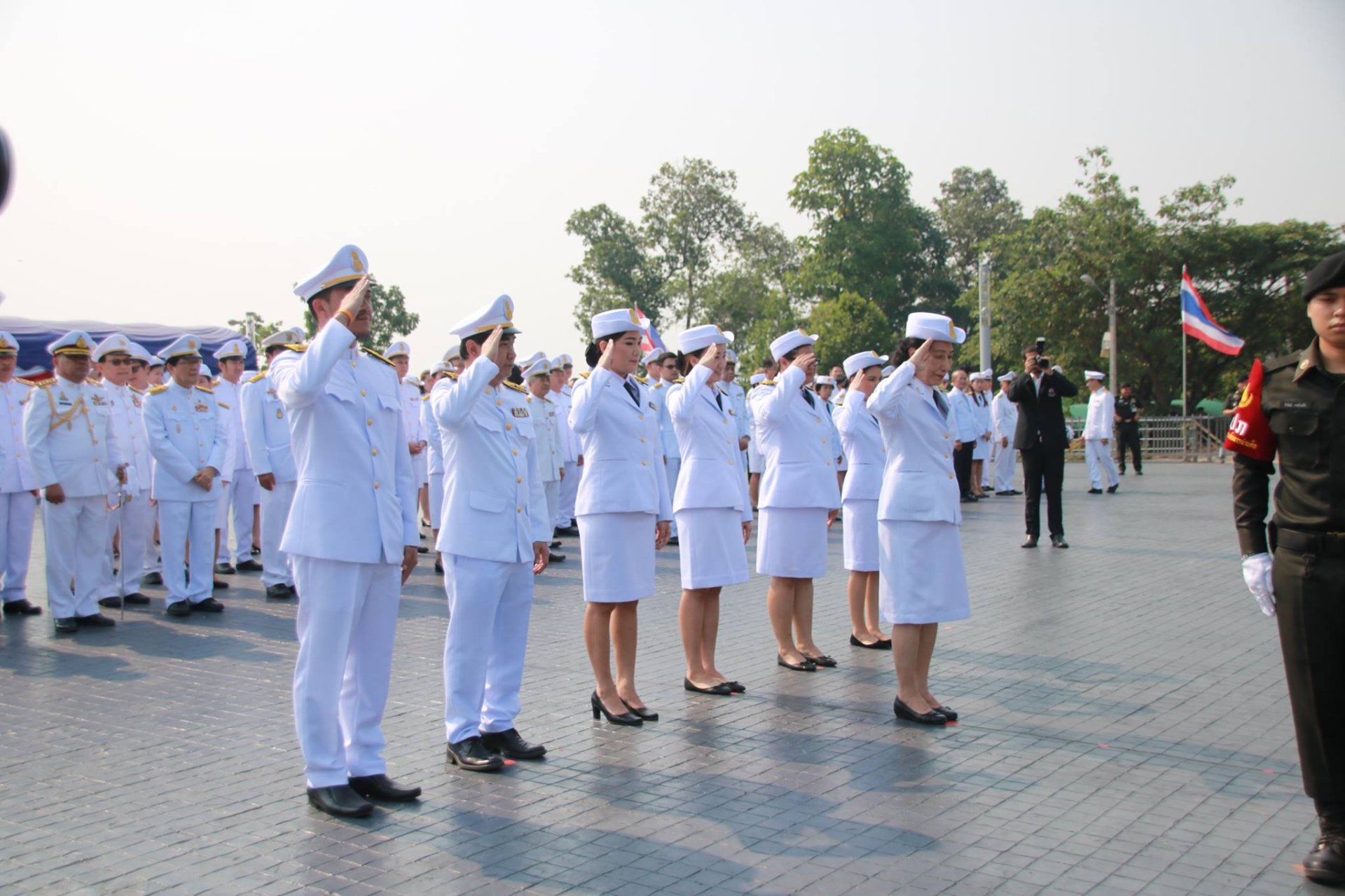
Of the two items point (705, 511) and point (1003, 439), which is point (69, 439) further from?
point (1003, 439)

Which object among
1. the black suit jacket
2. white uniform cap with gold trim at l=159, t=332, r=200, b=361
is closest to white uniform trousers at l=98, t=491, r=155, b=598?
white uniform cap with gold trim at l=159, t=332, r=200, b=361

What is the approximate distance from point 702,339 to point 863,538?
2.06m

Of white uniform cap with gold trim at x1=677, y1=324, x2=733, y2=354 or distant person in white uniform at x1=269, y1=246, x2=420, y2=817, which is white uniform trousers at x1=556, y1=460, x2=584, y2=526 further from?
distant person in white uniform at x1=269, y1=246, x2=420, y2=817

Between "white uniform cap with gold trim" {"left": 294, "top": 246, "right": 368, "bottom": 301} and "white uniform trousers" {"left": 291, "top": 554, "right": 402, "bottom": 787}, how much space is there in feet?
3.69

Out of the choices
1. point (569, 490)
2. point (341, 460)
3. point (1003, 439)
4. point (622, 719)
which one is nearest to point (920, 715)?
point (622, 719)

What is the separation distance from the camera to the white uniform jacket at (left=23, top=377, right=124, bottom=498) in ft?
31.3

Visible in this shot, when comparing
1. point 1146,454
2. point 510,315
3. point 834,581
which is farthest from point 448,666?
point 1146,454

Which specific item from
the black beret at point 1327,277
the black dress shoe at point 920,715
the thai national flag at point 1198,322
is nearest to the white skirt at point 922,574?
the black dress shoe at point 920,715

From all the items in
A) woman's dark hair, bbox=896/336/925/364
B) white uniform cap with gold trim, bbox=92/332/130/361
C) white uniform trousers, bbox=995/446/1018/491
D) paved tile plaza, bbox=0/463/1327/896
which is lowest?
paved tile plaza, bbox=0/463/1327/896

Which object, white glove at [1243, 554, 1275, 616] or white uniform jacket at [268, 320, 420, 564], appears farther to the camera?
white uniform jacket at [268, 320, 420, 564]

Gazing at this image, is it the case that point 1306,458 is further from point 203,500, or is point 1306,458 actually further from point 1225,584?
point 203,500

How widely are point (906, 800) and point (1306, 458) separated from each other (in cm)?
205

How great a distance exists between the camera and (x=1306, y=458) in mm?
4285

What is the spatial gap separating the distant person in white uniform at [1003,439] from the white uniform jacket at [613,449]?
16.8 m
